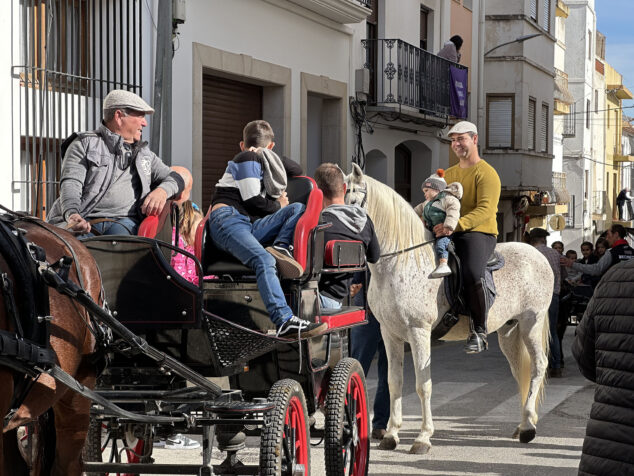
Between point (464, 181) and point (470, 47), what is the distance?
17.5m

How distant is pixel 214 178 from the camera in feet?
47.2

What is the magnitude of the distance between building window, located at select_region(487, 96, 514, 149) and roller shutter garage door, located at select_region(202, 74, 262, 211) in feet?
49.7

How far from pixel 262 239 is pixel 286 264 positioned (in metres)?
0.32

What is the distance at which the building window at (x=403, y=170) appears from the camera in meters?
22.0

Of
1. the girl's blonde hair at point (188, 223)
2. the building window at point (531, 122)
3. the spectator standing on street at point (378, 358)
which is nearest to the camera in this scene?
the girl's blonde hair at point (188, 223)

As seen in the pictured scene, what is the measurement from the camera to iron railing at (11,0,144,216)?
34.3 ft

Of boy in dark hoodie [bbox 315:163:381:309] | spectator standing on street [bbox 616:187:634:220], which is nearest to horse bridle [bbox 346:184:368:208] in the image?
boy in dark hoodie [bbox 315:163:381:309]

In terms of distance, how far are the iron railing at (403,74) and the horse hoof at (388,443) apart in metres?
10.8

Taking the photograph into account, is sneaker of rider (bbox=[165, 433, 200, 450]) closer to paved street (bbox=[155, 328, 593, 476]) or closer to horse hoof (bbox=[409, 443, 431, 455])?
paved street (bbox=[155, 328, 593, 476])

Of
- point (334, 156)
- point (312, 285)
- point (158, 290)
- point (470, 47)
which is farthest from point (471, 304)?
point (470, 47)

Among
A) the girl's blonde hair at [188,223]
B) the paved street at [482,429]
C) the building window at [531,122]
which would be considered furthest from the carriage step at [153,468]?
the building window at [531,122]

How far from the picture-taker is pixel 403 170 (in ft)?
73.5

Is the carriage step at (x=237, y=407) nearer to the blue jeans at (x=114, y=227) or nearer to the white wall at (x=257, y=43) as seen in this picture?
the blue jeans at (x=114, y=227)

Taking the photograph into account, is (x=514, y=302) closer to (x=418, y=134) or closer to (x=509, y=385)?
(x=509, y=385)
